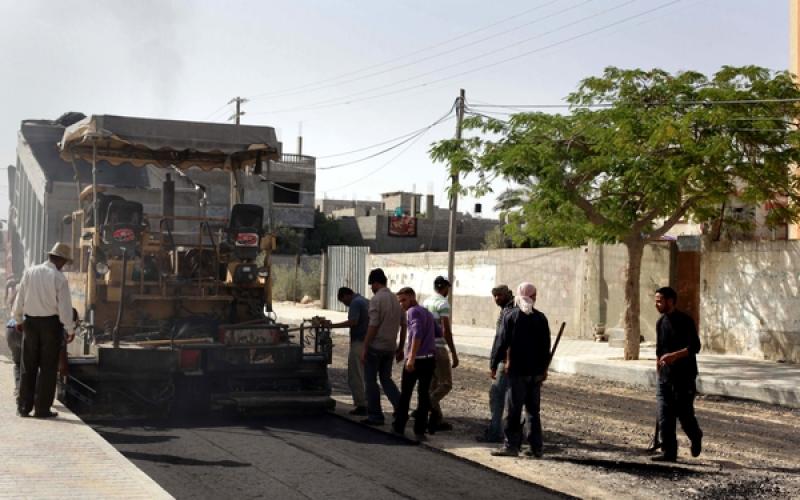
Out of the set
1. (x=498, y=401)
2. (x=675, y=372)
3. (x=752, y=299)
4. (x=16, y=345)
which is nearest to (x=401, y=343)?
(x=498, y=401)

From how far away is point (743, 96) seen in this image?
17.6 metres

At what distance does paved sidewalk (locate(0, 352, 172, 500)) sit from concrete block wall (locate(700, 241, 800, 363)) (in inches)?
518

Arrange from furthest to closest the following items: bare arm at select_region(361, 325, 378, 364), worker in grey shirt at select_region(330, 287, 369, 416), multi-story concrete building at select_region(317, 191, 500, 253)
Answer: multi-story concrete building at select_region(317, 191, 500, 253) < worker in grey shirt at select_region(330, 287, 369, 416) < bare arm at select_region(361, 325, 378, 364)

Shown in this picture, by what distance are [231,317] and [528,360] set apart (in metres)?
4.46

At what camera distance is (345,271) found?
36.8m

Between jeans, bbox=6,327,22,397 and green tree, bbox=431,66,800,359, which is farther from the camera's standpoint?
green tree, bbox=431,66,800,359

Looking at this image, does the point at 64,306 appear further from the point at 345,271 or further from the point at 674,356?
the point at 345,271

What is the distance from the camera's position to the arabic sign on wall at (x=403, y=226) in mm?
55250

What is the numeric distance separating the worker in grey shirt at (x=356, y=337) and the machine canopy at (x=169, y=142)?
89.5 inches

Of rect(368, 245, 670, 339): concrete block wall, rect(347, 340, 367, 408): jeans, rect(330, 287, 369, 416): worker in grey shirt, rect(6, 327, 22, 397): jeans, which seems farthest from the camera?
rect(368, 245, 670, 339): concrete block wall

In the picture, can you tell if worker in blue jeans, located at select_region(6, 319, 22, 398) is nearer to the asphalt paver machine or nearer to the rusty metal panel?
the asphalt paver machine

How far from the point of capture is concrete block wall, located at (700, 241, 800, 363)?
18469mm

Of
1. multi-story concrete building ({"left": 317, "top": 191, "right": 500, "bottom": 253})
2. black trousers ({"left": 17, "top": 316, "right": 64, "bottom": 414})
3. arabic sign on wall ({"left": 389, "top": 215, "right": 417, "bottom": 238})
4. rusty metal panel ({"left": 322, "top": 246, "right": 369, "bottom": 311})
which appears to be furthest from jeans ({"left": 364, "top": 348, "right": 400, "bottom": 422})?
arabic sign on wall ({"left": 389, "top": 215, "right": 417, "bottom": 238})

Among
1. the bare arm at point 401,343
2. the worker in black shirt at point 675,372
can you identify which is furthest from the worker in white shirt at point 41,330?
the worker in black shirt at point 675,372
